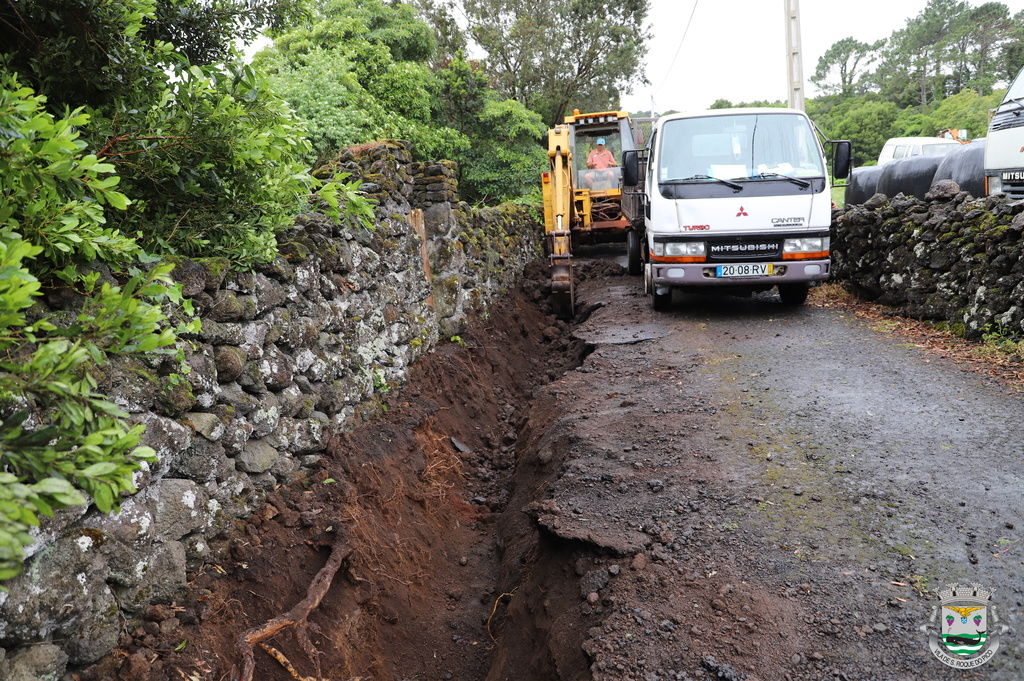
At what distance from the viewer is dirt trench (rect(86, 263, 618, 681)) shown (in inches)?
128

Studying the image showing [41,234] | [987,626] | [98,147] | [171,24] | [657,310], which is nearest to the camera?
[41,234]

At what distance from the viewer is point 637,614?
324 cm

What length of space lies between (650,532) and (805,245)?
18.9 ft

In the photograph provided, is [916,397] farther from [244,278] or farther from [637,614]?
[244,278]

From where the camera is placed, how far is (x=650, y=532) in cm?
388

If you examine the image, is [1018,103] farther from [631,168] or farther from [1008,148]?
[631,168]

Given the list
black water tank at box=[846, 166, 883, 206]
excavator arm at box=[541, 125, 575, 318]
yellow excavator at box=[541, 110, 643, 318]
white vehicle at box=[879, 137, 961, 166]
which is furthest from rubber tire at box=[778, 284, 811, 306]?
white vehicle at box=[879, 137, 961, 166]

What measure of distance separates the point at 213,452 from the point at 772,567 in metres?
2.92

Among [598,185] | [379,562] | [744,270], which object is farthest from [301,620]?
[598,185]

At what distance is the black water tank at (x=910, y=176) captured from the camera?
466 inches

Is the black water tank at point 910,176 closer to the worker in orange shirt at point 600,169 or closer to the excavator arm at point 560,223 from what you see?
the worker in orange shirt at point 600,169

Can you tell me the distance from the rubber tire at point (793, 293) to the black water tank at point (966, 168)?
317cm

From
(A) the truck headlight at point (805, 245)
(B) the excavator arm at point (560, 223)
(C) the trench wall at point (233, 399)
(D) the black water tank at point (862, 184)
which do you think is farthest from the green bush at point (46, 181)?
(D) the black water tank at point (862, 184)

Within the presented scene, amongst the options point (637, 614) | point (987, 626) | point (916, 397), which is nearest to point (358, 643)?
point (637, 614)
